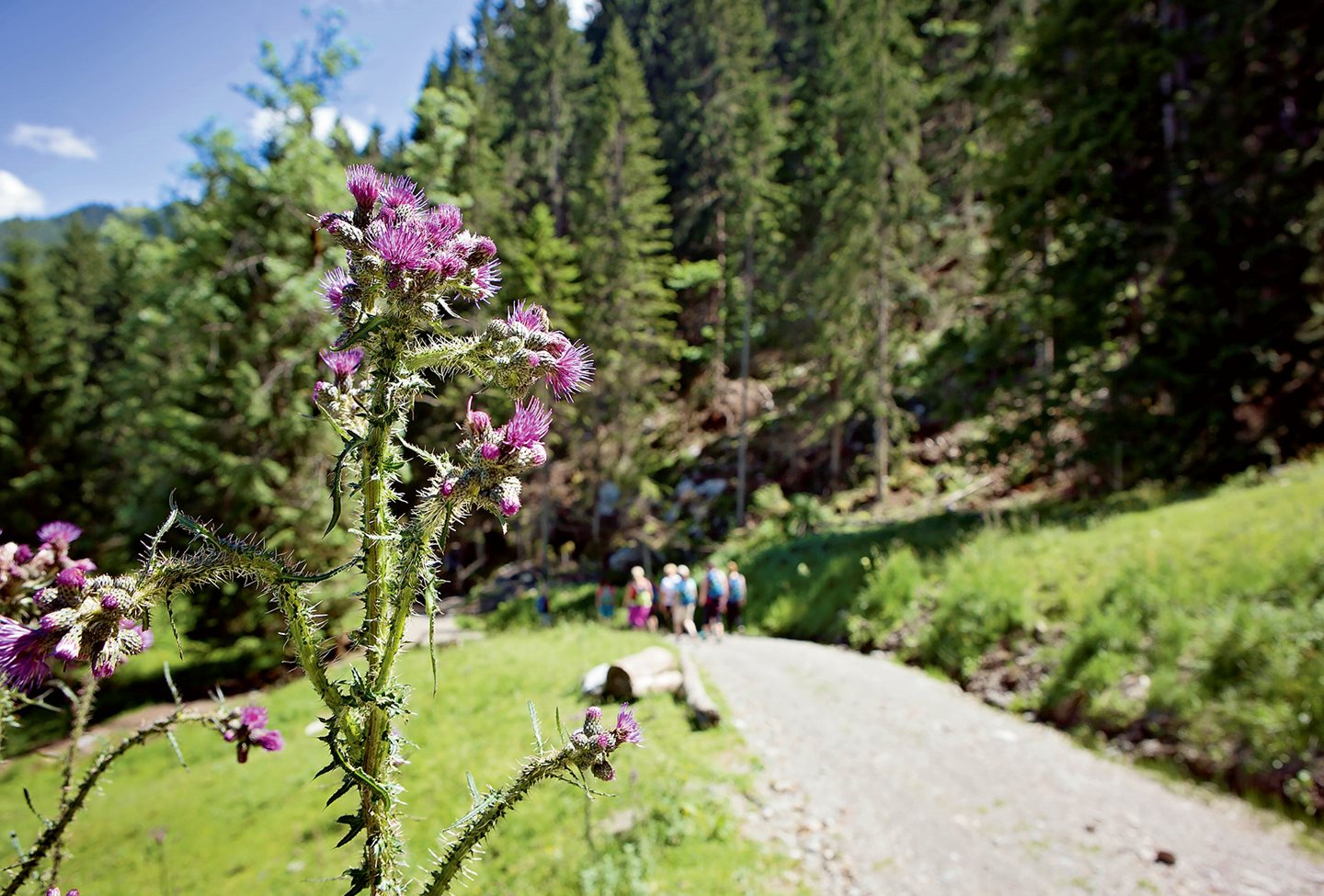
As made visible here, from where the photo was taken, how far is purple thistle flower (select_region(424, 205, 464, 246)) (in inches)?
50.8

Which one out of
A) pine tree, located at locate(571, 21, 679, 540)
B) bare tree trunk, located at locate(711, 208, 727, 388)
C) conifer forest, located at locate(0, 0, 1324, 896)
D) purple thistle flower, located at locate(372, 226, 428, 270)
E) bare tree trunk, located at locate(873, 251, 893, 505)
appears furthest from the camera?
bare tree trunk, located at locate(711, 208, 727, 388)

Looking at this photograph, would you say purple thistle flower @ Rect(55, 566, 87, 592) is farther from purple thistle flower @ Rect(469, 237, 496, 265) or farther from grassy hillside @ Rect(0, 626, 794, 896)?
grassy hillside @ Rect(0, 626, 794, 896)

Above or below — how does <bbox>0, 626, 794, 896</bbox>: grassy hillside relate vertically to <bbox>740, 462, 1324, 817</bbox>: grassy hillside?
below

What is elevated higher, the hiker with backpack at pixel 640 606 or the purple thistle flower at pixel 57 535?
the purple thistle flower at pixel 57 535

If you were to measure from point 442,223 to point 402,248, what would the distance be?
0.59ft

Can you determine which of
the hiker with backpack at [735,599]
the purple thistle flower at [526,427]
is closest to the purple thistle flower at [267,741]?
the purple thistle flower at [526,427]

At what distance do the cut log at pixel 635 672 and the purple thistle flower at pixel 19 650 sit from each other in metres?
7.87

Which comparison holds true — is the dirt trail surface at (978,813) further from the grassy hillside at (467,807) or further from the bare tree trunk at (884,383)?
the bare tree trunk at (884,383)

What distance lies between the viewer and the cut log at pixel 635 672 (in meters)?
8.57

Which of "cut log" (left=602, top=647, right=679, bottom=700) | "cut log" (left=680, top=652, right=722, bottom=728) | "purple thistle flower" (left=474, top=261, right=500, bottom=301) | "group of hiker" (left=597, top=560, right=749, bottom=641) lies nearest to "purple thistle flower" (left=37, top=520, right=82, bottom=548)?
"purple thistle flower" (left=474, top=261, right=500, bottom=301)

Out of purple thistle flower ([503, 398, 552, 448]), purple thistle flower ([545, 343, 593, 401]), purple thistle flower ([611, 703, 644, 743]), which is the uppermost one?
purple thistle flower ([545, 343, 593, 401])

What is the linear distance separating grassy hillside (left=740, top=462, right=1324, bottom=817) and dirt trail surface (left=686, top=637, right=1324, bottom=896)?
21.5 inches

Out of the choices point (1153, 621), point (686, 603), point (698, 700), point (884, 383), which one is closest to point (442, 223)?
point (698, 700)

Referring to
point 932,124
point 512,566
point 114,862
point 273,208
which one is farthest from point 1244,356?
point 932,124
